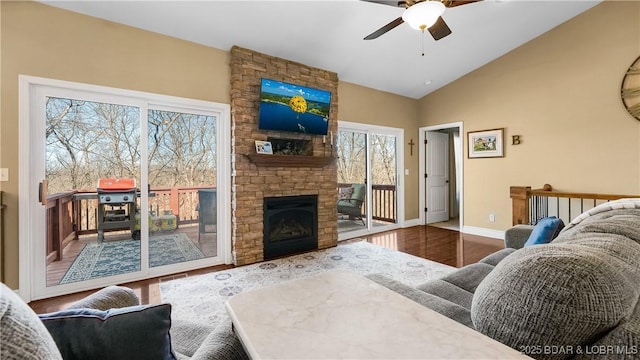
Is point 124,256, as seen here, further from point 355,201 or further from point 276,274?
point 355,201

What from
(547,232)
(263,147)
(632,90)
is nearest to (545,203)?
(632,90)

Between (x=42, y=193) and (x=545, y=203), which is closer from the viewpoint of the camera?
(x=42, y=193)

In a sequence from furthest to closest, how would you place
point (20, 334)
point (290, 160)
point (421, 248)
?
point (421, 248) < point (290, 160) < point (20, 334)

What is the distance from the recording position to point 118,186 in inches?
116

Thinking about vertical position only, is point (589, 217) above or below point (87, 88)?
below

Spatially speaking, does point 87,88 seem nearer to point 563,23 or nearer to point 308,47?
point 308,47

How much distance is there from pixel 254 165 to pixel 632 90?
488cm

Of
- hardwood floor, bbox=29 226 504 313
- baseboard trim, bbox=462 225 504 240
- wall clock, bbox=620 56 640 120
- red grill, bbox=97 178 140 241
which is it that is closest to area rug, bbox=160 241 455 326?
hardwood floor, bbox=29 226 504 313

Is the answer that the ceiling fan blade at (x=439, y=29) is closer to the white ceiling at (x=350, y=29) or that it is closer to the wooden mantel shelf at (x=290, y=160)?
the white ceiling at (x=350, y=29)

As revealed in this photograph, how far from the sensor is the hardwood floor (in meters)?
2.58

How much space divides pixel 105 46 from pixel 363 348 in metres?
3.59

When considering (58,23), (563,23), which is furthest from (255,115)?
(563,23)

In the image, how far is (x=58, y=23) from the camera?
8.44ft

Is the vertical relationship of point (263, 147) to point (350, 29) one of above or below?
below
